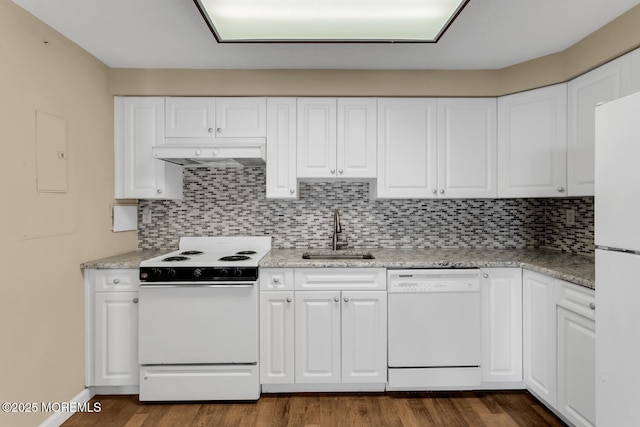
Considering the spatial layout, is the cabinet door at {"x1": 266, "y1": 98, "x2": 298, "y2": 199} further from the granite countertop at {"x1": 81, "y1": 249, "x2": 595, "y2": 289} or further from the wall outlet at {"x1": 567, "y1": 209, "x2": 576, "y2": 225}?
the wall outlet at {"x1": 567, "y1": 209, "x2": 576, "y2": 225}

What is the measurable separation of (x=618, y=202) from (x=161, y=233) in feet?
9.89

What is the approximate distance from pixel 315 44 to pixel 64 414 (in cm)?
276

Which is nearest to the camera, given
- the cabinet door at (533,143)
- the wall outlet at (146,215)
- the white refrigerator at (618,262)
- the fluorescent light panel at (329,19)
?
the white refrigerator at (618,262)

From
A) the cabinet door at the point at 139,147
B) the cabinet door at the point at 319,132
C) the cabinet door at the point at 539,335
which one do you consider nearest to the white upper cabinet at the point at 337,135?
the cabinet door at the point at 319,132

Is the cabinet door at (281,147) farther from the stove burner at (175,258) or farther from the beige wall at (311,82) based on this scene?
the stove burner at (175,258)

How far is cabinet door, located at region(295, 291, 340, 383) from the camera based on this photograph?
238 centimetres

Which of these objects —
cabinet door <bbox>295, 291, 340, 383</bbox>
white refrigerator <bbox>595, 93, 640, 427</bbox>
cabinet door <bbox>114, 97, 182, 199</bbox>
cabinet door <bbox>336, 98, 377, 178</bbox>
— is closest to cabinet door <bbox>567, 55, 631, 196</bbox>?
white refrigerator <bbox>595, 93, 640, 427</bbox>

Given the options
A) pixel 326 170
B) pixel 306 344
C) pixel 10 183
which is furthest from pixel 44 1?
pixel 306 344

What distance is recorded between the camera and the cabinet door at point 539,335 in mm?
2123

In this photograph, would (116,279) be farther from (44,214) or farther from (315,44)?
(315,44)

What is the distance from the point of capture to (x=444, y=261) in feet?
7.88

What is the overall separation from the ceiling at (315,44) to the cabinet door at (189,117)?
25 centimetres

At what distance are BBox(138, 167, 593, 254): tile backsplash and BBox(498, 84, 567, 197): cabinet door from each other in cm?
43

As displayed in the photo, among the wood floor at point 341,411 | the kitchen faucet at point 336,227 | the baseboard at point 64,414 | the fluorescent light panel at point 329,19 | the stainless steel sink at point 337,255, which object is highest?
the fluorescent light panel at point 329,19
